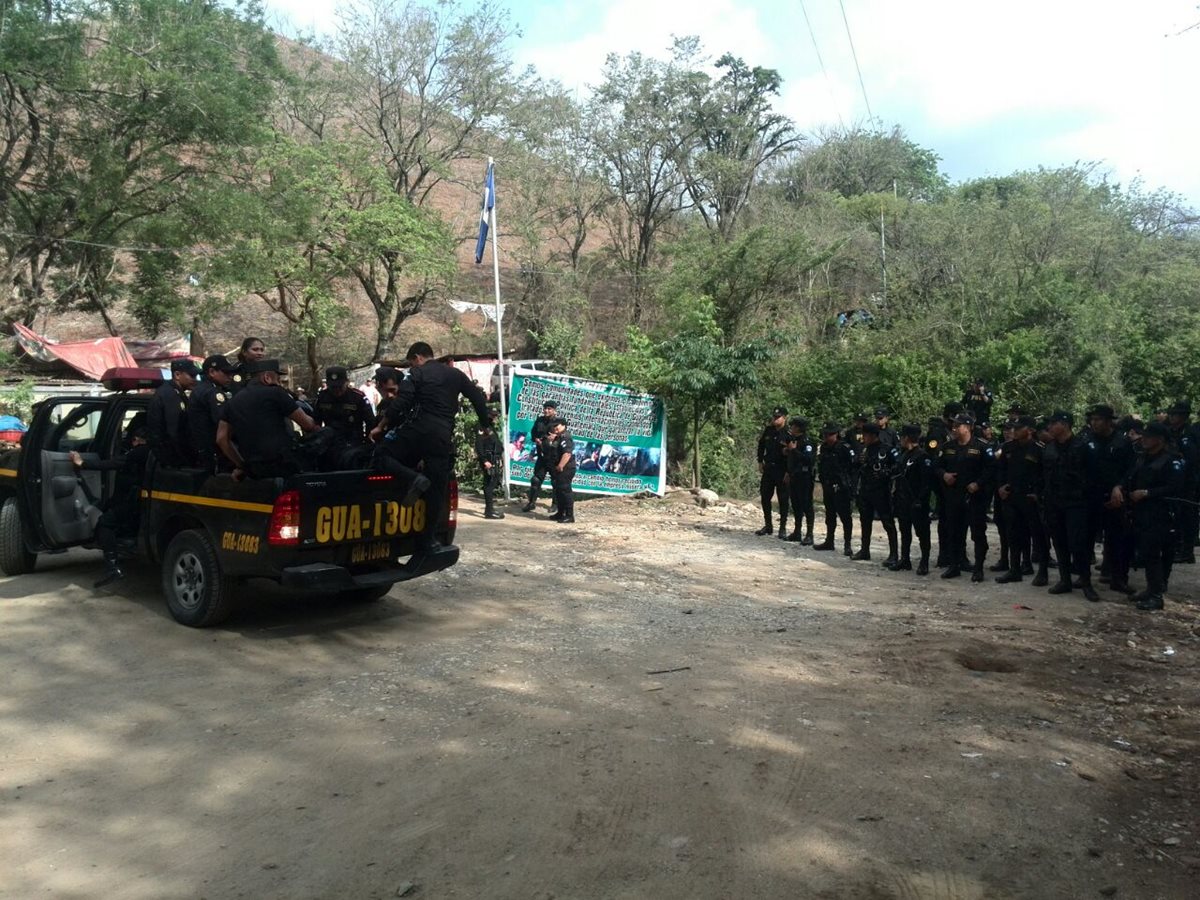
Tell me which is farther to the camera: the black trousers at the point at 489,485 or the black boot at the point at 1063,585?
the black trousers at the point at 489,485

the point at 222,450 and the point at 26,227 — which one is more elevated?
the point at 26,227

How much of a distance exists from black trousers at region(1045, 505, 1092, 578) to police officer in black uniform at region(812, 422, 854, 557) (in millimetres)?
2700

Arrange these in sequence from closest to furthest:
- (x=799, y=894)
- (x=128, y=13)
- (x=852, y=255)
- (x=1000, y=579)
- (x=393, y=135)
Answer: (x=799, y=894) < (x=1000, y=579) < (x=128, y=13) < (x=852, y=255) < (x=393, y=135)

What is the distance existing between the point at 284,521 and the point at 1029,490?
722 cm

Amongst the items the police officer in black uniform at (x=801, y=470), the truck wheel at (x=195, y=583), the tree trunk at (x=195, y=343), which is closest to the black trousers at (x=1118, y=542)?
the police officer in black uniform at (x=801, y=470)

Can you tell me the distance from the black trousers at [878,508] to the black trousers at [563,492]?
4275 millimetres

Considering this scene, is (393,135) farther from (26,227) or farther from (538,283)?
(26,227)

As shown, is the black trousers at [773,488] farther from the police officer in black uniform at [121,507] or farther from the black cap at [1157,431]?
the police officer in black uniform at [121,507]

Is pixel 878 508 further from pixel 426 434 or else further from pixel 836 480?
pixel 426 434

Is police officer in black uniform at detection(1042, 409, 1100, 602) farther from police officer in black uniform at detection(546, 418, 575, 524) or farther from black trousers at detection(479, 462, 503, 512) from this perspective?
black trousers at detection(479, 462, 503, 512)

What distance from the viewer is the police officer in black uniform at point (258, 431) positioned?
272 inches

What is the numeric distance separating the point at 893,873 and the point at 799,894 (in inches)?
16.7

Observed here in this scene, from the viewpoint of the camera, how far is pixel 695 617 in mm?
8000

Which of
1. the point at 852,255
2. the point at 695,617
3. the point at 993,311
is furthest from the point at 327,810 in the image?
the point at 852,255
